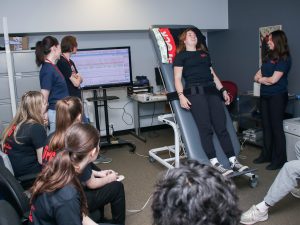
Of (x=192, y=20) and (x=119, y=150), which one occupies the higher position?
(x=192, y=20)

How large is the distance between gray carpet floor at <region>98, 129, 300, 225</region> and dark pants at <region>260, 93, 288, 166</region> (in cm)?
19

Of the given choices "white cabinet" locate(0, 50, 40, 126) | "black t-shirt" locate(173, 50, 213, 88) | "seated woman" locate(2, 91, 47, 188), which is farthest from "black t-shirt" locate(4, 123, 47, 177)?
"white cabinet" locate(0, 50, 40, 126)

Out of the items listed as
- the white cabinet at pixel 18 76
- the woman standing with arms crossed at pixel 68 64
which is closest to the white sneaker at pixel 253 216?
the woman standing with arms crossed at pixel 68 64

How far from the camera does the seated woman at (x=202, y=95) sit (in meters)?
2.83

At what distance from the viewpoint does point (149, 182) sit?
120 inches

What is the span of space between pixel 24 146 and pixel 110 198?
0.66m

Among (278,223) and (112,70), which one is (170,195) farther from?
(112,70)

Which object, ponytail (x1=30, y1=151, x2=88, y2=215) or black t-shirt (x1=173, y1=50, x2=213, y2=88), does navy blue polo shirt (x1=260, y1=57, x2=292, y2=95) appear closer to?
black t-shirt (x1=173, y1=50, x2=213, y2=88)

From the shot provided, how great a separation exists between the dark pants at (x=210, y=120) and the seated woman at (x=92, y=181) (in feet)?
3.46

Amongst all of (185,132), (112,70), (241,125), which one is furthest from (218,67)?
(185,132)

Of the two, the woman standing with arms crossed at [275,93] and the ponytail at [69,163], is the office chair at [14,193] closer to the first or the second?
the ponytail at [69,163]

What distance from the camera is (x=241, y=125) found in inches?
170

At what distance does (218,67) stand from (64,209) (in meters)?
4.21

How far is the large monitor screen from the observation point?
4.16 metres
